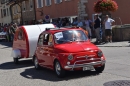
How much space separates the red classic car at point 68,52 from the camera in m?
11.2

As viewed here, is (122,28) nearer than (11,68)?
No

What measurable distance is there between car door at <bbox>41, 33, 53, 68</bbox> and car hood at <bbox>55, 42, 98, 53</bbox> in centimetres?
46

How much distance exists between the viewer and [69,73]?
12398mm

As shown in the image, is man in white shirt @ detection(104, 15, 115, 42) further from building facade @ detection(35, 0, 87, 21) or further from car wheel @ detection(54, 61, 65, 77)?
car wheel @ detection(54, 61, 65, 77)

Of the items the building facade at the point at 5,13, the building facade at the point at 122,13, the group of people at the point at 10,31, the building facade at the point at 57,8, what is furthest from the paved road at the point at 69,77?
the building facade at the point at 5,13

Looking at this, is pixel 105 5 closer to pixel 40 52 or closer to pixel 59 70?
pixel 40 52

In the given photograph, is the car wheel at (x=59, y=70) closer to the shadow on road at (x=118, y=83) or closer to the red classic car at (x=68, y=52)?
the red classic car at (x=68, y=52)

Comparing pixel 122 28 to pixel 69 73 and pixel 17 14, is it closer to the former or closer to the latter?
pixel 69 73

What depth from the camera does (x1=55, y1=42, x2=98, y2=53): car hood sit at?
11.4 m

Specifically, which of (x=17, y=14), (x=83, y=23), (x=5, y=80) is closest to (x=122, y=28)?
(x=83, y=23)

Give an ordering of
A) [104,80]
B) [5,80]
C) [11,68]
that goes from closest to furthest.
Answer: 1. [104,80]
2. [5,80]
3. [11,68]

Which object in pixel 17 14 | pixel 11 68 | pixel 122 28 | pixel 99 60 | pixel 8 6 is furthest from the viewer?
Answer: pixel 8 6

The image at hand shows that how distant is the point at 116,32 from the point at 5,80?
1303 cm

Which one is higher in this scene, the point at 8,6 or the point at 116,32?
the point at 8,6
